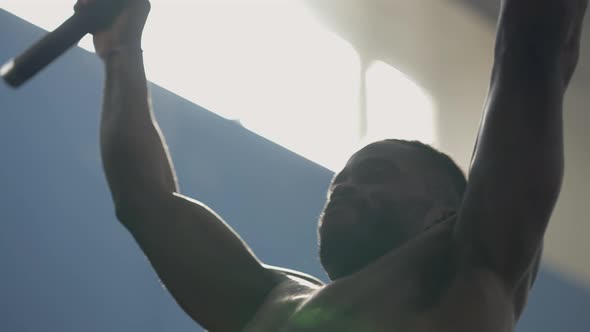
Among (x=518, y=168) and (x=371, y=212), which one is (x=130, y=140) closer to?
(x=371, y=212)

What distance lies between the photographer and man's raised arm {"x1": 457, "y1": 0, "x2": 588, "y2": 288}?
0.49 metres

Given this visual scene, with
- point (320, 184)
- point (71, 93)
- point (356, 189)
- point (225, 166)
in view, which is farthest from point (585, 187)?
point (356, 189)

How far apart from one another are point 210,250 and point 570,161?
56.7 inches

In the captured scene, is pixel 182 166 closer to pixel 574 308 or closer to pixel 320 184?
pixel 320 184

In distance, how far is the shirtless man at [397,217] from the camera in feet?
1.63

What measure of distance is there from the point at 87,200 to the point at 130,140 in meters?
1.13

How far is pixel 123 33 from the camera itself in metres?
0.74

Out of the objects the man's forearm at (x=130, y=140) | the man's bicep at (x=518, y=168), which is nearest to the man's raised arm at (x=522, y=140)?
the man's bicep at (x=518, y=168)

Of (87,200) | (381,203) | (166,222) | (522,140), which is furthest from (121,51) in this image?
(87,200)

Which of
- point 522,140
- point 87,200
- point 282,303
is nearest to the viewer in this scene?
point 522,140

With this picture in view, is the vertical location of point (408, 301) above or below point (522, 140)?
below

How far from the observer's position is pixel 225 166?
1996mm

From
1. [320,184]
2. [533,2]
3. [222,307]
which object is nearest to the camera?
[533,2]

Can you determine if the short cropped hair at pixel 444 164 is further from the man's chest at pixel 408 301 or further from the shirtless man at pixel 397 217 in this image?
the man's chest at pixel 408 301
